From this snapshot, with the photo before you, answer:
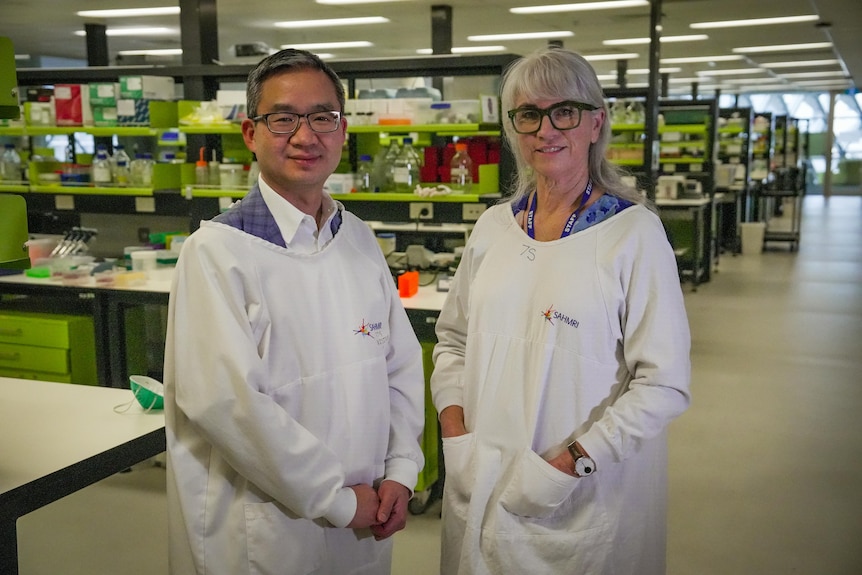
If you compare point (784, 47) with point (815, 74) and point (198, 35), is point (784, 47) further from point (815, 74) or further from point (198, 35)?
point (198, 35)

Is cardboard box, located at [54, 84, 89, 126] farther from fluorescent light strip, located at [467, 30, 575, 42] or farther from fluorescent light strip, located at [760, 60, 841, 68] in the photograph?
fluorescent light strip, located at [760, 60, 841, 68]

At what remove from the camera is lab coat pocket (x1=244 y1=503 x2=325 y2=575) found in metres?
1.54

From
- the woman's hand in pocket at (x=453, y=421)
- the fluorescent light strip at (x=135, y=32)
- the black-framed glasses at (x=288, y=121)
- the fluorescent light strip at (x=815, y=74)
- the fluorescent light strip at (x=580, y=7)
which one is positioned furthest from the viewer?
the fluorescent light strip at (x=815, y=74)

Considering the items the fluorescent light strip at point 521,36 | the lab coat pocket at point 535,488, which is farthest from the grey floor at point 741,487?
the fluorescent light strip at point 521,36

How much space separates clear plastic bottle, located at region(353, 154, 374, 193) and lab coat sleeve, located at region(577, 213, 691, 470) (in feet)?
9.36

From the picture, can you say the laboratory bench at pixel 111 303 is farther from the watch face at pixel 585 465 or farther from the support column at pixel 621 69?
the support column at pixel 621 69

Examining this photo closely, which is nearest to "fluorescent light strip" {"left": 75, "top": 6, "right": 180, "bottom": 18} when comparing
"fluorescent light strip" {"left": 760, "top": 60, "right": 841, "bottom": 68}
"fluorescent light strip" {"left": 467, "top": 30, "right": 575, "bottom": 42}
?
"fluorescent light strip" {"left": 467, "top": 30, "right": 575, "bottom": 42}

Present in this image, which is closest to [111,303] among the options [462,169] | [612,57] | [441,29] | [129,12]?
[462,169]

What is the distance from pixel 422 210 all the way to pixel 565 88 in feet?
8.57

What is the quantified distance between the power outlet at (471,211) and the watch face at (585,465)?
2649mm

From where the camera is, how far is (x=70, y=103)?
501 cm

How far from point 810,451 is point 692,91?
17.6 m

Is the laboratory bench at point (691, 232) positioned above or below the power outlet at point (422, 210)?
below

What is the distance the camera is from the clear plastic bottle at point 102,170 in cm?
504
